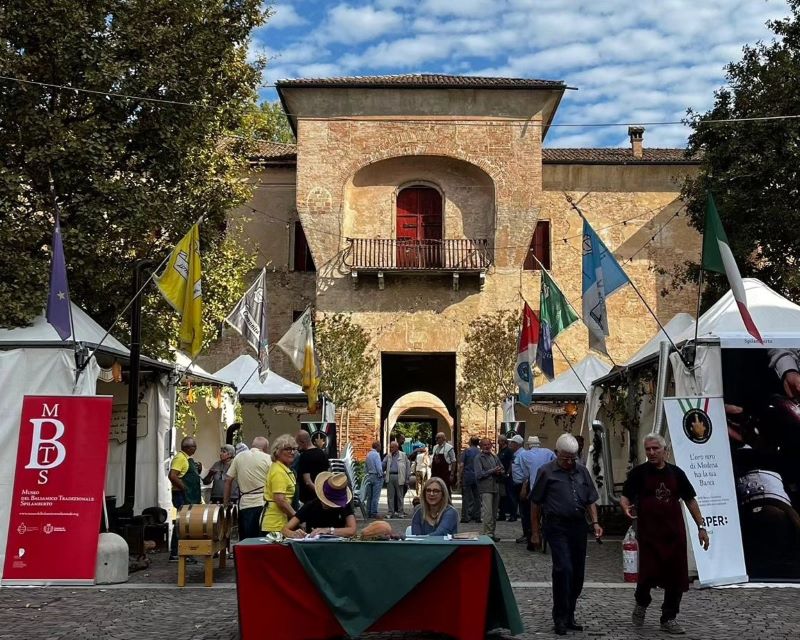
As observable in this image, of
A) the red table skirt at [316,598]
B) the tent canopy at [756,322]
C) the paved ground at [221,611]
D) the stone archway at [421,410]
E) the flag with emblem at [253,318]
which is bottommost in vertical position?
the paved ground at [221,611]

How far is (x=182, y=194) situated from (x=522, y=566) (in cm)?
799

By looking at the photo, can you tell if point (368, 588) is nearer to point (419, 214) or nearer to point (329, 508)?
point (329, 508)

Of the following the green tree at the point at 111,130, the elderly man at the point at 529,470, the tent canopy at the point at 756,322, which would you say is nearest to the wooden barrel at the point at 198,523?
the green tree at the point at 111,130

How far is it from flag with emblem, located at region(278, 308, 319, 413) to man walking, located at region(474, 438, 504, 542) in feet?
12.4

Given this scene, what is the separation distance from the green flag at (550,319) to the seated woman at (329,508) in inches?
350

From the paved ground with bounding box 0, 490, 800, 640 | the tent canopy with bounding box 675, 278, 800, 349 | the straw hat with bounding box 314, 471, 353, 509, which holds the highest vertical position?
the tent canopy with bounding box 675, 278, 800, 349

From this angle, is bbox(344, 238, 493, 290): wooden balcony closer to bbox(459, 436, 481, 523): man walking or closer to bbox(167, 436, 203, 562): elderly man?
bbox(459, 436, 481, 523): man walking

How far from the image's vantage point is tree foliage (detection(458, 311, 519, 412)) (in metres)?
27.0

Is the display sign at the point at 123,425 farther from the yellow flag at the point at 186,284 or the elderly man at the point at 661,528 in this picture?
the elderly man at the point at 661,528

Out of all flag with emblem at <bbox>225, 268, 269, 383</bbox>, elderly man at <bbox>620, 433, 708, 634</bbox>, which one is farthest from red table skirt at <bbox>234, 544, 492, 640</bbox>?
flag with emblem at <bbox>225, 268, 269, 383</bbox>

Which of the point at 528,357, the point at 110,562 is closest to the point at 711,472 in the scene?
the point at 110,562

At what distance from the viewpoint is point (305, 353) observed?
17812mm

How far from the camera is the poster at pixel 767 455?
384 inches

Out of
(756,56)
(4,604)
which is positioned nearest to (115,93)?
(4,604)
